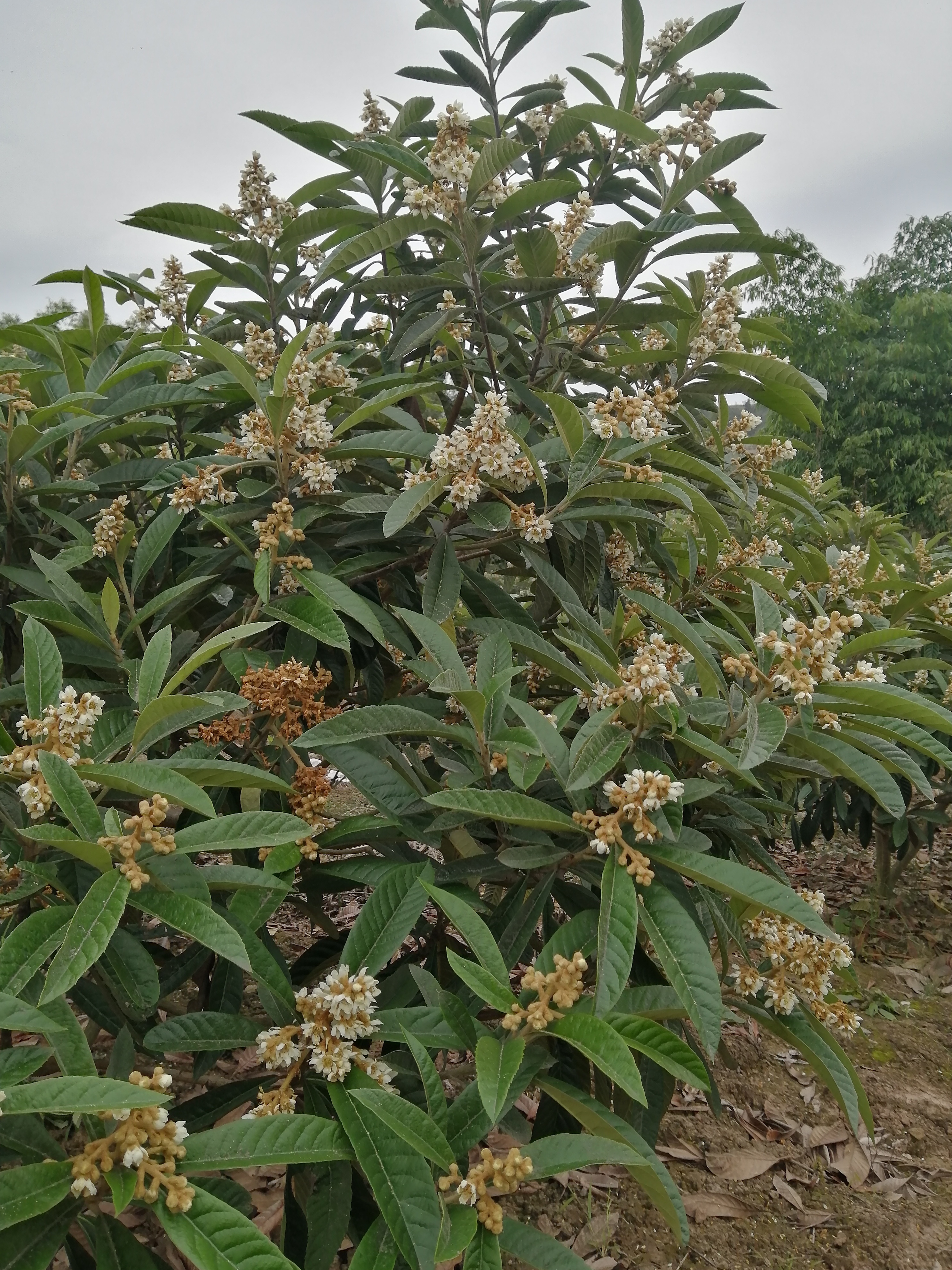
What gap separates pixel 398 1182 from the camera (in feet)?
2.89

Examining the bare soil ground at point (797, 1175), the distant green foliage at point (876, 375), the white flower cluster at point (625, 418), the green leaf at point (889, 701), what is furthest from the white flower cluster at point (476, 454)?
the distant green foliage at point (876, 375)

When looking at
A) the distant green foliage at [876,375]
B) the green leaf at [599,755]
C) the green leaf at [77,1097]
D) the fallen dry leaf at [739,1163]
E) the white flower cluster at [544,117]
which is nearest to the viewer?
the green leaf at [77,1097]

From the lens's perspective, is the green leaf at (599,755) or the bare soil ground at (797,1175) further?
the bare soil ground at (797,1175)

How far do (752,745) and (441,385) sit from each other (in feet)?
2.85

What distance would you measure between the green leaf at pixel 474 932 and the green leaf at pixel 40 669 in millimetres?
530

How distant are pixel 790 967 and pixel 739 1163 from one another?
4.54 feet

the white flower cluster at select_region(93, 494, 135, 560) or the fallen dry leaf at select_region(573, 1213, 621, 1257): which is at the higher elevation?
the white flower cluster at select_region(93, 494, 135, 560)

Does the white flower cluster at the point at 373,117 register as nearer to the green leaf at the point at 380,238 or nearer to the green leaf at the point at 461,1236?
the green leaf at the point at 380,238

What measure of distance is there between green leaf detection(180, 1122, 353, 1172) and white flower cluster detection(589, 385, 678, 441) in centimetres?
99

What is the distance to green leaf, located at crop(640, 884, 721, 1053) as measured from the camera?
3.10 feet

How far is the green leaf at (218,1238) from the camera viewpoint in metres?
0.76

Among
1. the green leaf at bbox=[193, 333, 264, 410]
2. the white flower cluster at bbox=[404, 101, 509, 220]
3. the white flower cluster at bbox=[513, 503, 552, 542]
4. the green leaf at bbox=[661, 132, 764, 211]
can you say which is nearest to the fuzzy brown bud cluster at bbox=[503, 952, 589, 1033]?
the white flower cluster at bbox=[513, 503, 552, 542]

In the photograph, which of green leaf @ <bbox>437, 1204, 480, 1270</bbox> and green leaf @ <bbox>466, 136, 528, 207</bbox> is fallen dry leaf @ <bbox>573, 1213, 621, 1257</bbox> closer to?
green leaf @ <bbox>437, 1204, 480, 1270</bbox>

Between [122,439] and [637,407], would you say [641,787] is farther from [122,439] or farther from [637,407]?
[122,439]
